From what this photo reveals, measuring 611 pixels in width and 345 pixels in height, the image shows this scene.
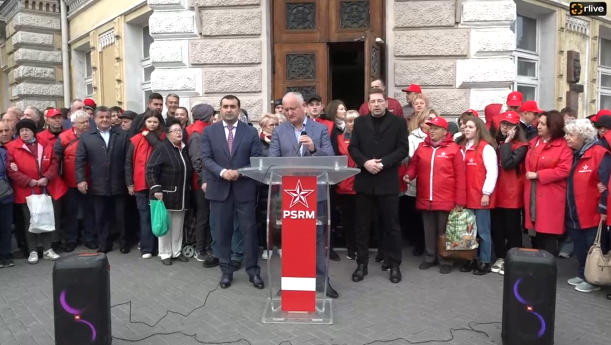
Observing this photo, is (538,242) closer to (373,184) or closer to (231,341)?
(373,184)

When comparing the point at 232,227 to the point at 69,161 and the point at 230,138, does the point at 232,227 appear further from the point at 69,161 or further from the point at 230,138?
the point at 69,161

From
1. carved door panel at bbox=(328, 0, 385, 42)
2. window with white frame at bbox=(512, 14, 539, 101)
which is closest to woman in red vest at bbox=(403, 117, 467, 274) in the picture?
carved door panel at bbox=(328, 0, 385, 42)

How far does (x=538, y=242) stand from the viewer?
19.4 ft

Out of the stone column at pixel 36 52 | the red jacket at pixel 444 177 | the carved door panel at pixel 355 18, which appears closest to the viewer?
the red jacket at pixel 444 177

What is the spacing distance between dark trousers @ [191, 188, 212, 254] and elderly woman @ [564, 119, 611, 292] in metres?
4.10

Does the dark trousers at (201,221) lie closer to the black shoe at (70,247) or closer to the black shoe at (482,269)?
the black shoe at (70,247)

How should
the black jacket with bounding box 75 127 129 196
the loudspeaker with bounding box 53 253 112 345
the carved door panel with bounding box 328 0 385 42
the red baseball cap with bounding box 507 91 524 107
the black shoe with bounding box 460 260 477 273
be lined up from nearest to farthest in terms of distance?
the loudspeaker with bounding box 53 253 112 345
the black shoe with bounding box 460 260 477 273
the black jacket with bounding box 75 127 129 196
the red baseball cap with bounding box 507 91 524 107
the carved door panel with bounding box 328 0 385 42

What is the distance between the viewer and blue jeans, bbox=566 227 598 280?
17.6 ft

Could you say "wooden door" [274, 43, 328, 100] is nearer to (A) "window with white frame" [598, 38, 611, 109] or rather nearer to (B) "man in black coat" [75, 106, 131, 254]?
(B) "man in black coat" [75, 106, 131, 254]

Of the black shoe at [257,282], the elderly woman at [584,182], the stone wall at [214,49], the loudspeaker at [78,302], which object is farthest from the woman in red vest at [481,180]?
the loudspeaker at [78,302]

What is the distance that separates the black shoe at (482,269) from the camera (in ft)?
19.5

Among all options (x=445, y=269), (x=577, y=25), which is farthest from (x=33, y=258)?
(x=577, y=25)

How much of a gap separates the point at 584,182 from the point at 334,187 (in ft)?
8.97

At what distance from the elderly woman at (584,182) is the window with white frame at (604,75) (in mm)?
8476
